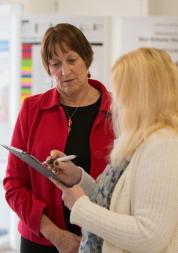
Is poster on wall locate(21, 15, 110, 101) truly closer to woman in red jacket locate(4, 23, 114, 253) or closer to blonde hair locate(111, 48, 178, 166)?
woman in red jacket locate(4, 23, 114, 253)

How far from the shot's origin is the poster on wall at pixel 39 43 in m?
2.79

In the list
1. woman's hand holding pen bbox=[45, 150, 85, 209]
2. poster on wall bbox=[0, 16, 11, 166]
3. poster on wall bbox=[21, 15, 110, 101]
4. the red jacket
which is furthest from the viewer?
poster on wall bbox=[0, 16, 11, 166]

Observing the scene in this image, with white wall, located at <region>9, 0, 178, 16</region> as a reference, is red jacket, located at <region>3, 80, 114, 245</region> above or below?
below

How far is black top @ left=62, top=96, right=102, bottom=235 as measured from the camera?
163 centimetres

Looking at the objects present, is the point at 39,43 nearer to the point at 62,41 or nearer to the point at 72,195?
the point at 62,41

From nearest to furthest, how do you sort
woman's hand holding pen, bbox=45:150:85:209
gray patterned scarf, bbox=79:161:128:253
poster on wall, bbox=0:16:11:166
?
gray patterned scarf, bbox=79:161:128:253, woman's hand holding pen, bbox=45:150:85:209, poster on wall, bbox=0:16:11:166

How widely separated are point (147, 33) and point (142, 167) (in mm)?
1937

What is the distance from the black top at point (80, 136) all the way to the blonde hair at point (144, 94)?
479mm

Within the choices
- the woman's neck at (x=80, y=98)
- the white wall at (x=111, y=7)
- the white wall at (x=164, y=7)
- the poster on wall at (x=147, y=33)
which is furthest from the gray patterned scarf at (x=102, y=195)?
the white wall at (x=164, y=7)

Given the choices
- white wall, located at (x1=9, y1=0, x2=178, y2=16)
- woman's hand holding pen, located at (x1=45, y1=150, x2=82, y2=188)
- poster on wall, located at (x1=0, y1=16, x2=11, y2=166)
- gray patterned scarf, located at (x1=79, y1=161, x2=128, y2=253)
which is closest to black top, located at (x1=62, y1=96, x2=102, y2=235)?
woman's hand holding pen, located at (x1=45, y1=150, x2=82, y2=188)

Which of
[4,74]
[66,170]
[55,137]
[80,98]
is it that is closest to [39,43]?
[4,74]

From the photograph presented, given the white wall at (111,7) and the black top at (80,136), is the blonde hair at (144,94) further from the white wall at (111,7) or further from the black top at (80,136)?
the white wall at (111,7)

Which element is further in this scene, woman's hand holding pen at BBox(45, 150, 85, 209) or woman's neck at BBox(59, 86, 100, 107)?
woman's neck at BBox(59, 86, 100, 107)

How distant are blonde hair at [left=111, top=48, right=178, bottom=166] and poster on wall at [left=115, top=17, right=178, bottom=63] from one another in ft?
5.67
